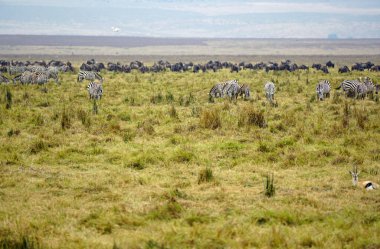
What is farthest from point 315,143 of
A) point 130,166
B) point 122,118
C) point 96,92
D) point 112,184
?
point 96,92

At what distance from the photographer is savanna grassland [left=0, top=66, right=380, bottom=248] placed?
25.3ft

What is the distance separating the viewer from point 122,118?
63.0 ft

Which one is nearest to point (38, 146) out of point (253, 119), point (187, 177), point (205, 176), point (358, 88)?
point (187, 177)

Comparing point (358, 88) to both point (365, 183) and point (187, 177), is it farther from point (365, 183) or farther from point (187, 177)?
point (187, 177)

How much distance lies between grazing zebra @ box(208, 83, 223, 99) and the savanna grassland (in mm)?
3994

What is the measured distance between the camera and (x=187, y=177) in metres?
11.3

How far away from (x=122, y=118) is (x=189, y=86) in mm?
12766

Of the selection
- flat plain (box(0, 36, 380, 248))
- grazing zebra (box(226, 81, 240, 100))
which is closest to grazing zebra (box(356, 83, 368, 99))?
flat plain (box(0, 36, 380, 248))

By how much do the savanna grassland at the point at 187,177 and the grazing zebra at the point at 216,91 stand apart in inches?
157

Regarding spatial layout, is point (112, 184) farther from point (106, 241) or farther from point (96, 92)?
point (96, 92)

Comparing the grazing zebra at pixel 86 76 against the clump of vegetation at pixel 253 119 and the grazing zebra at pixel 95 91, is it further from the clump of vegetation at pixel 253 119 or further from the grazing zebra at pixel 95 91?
the clump of vegetation at pixel 253 119

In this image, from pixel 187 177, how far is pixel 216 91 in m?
14.6

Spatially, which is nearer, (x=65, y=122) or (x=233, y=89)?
(x=65, y=122)

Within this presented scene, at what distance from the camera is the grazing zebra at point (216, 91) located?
25.1 m
